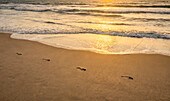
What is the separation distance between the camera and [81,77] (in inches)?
129

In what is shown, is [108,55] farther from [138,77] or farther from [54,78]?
[54,78]

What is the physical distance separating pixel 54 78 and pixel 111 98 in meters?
1.36

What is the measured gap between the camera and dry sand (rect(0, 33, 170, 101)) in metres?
2.65

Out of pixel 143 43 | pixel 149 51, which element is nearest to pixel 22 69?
pixel 149 51

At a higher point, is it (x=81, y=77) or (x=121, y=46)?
(x=121, y=46)

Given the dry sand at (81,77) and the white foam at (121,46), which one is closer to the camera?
the dry sand at (81,77)

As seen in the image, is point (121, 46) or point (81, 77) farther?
point (121, 46)

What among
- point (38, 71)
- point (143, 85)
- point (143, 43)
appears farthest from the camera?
point (143, 43)

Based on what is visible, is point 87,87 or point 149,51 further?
point 149,51

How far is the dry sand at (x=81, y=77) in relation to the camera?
→ 2.65 metres

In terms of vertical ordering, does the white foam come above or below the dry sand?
above

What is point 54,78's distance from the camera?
3193 mm

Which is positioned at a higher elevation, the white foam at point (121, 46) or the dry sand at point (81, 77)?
the white foam at point (121, 46)

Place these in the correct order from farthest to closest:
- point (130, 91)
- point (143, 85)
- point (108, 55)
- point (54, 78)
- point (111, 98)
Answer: point (108, 55) → point (54, 78) → point (143, 85) → point (130, 91) → point (111, 98)
